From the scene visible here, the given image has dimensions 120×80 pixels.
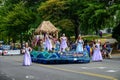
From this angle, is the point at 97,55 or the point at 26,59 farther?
the point at 97,55

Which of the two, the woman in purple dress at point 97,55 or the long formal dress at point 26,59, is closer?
the long formal dress at point 26,59

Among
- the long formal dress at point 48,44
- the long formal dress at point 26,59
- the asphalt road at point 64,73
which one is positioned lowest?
the asphalt road at point 64,73

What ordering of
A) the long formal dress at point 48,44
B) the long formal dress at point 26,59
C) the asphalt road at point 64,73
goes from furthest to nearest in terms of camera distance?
the long formal dress at point 48,44, the long formal dress at point 26,59, the asphalt road at point 64,73

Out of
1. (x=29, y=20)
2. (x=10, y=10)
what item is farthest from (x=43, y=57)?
(x=10, y=10)

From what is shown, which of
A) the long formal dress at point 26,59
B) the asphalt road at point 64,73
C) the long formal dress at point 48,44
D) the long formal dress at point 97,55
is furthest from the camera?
the long formal dress at point 48,44

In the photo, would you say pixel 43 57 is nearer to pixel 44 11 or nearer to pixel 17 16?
pixel 44 11

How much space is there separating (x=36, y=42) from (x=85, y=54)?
7.30m

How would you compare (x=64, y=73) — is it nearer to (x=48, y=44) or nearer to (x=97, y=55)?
(x=97, y=55)

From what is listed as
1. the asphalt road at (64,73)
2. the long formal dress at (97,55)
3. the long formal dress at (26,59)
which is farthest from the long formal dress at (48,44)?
the asphalt road at (64,73)

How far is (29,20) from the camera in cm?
7219

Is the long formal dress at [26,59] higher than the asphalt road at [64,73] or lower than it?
higher

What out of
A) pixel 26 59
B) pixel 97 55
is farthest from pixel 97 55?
pixel 26 59

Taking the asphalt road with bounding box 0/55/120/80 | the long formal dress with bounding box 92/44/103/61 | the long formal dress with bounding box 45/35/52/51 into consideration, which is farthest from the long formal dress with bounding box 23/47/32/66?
the long formal dress with bounding box 92/44/103/61

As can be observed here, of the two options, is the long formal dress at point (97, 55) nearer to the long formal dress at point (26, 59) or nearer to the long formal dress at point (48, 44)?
the long formal dress at point (48, 44)
